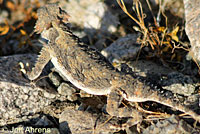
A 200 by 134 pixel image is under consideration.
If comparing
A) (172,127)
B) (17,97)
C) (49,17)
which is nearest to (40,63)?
(17,97)

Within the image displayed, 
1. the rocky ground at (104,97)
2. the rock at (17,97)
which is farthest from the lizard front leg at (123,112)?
the rock at (17,97)

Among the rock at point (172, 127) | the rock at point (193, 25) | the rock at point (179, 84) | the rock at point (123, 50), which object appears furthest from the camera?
the rock at point (123, 50)

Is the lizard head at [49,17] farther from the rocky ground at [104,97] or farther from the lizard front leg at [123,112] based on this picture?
the lizard front leg at [123,112]

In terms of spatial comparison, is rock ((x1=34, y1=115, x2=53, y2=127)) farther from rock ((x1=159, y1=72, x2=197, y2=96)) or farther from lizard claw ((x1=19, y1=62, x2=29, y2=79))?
rock ((x1=159, y1=72, x2=197, y2=96))

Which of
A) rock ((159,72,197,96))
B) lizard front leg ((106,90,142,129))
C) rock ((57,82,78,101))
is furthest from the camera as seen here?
rock ((57,82,78,101))

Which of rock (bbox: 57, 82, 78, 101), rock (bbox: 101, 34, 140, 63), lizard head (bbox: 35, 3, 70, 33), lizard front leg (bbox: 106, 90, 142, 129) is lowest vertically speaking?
lizard front leg (bbox: 106, 90, 142, 129)

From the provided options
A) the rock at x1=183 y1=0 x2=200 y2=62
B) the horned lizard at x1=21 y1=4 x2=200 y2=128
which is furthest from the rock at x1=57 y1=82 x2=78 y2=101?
the rock at x1=183 y1=0 x2=200 y2=62

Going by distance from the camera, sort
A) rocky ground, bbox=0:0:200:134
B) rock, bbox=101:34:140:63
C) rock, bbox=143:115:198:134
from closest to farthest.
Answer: rock, bbox=143:115:198:134, rocky ground, bbox=0:0:200:134, rock, bbox=101:34:140:63
